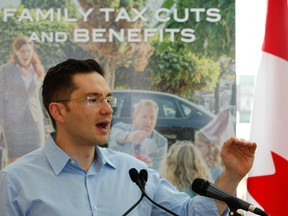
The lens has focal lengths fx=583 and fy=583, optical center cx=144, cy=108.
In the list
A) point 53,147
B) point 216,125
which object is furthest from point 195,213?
point 216,125

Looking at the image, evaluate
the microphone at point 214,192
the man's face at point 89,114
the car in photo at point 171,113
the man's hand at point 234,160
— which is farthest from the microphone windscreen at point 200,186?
the car in photo at point 171,113

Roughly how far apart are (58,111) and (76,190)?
0.34 m

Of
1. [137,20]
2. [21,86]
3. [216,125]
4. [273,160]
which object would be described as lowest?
[273,160]

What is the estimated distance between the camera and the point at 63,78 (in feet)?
7.70

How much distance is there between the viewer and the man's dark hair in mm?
2334

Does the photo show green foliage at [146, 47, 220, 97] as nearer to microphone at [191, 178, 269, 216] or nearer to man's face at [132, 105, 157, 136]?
man's face at [132, 105, 157, 136]

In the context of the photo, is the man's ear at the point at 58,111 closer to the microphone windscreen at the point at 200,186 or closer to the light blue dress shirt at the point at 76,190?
the light blue dress shirt at the point at 76,190

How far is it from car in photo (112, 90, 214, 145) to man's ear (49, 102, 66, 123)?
3.83ft

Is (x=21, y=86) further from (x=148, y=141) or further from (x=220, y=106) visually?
(x=220, y=106)

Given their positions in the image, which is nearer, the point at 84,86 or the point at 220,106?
the point at 84,86

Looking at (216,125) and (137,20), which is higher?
(137,20)

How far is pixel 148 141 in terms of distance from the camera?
3504mm

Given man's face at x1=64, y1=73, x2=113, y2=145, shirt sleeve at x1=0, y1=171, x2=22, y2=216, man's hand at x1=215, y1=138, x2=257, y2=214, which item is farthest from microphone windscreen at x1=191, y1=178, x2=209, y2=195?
shirt sleeve at x1=0, y1=171, x2=22, y2=216

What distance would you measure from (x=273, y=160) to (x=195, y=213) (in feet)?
4.54
